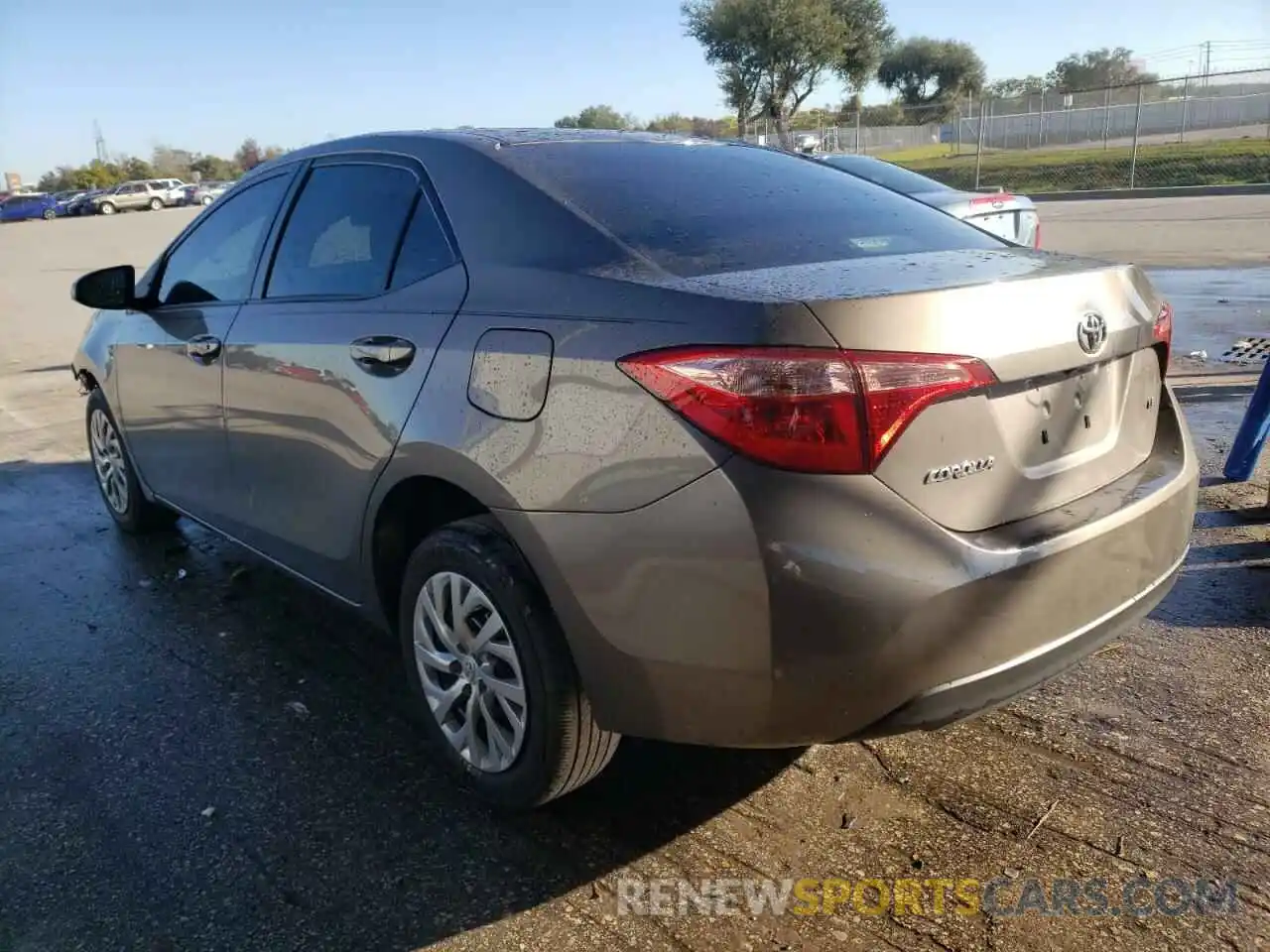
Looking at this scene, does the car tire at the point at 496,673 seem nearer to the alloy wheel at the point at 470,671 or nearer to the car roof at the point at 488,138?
the alloy wheel at the point at 470,671

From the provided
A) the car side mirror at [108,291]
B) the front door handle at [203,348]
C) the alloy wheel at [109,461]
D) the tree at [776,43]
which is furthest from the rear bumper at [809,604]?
the tree at [776,43]

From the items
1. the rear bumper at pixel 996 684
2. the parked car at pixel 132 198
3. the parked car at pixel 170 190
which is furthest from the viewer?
the parked car at pixel 170 190

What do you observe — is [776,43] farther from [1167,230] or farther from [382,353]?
[382,353]

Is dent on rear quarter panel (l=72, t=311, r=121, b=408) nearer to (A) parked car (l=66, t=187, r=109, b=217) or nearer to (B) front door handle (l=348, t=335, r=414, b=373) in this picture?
(B) front door handle (l=348, t=335, r=414, b=373)

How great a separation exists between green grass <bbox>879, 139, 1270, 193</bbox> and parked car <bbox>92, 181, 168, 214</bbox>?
4139 cm

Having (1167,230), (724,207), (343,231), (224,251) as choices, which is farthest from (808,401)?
(1167,230)

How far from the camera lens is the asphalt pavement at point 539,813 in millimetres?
2414

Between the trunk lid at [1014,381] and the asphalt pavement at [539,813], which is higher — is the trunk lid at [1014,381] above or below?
above

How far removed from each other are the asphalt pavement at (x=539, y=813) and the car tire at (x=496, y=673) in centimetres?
17

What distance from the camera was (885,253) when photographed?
2.69 m

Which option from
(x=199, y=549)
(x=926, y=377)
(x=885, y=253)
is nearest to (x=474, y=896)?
(x=926, y=377)

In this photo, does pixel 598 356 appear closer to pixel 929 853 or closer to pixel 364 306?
pixel 364 306

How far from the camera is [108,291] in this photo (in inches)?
173

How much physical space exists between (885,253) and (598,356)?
852 mm
